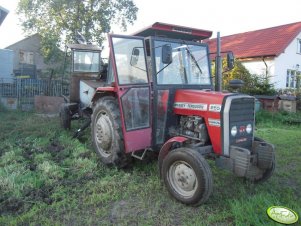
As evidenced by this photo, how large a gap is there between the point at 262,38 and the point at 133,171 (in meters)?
19.6

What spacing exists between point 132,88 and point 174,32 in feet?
3.60

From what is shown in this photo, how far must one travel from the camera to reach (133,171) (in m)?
4.98

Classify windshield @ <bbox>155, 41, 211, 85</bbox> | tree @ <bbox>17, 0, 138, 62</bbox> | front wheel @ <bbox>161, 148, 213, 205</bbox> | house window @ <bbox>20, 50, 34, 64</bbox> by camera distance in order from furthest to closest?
house window @ <bbox>20, 50, 34, 64</bbox> < tree @ <bbox>17, 0, 138, 62</bbox> < windshield @ <bbox>155, 41, 211, 85</bbox> < front wheel @ <bbox>161, 148, 213, 205</bbox>

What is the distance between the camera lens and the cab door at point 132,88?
4711mm

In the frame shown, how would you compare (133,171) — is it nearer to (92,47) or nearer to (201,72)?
(201,72)

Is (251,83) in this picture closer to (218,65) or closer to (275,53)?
(275,53)

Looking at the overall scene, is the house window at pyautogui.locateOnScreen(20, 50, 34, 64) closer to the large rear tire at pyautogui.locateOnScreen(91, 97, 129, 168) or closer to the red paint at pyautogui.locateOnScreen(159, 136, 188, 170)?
the large rear tire at pyautogui.locateOnScreen(91, 97, 129, 168)

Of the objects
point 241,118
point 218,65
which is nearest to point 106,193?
point 241,118

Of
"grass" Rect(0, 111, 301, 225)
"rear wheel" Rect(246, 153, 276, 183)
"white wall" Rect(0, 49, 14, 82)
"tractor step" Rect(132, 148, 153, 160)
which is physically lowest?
"grass" Rect(0, 111, 301, 225)

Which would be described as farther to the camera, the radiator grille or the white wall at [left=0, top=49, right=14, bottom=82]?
the white wall at [left=0, top=49, right=14, bottom=82]

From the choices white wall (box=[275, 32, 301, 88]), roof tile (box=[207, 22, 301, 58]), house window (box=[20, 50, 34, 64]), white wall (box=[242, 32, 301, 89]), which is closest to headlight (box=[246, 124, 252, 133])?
roof tile (box=[207, 22, 301, 58])

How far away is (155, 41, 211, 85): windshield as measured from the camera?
4.66 m

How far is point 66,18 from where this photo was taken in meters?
24.2

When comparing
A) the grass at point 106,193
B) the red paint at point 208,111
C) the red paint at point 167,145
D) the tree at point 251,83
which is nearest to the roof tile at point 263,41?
the tree at point 251,83
